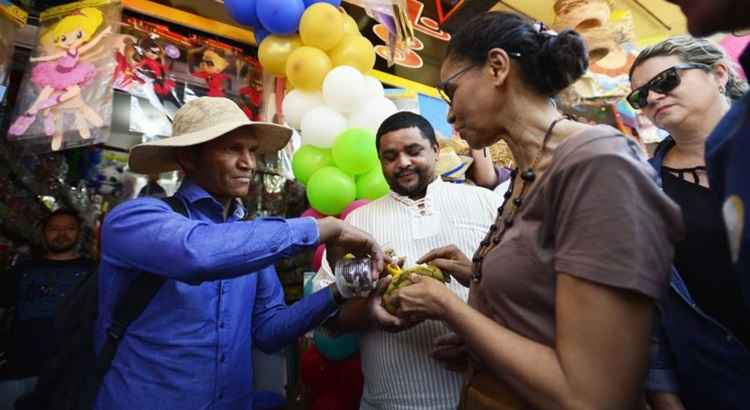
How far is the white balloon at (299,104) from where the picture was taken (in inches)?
124

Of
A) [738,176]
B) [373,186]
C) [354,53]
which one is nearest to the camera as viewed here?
[738,176]

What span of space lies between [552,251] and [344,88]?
224cm

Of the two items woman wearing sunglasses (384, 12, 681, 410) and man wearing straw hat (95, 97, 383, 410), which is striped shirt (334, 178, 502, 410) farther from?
woman wearing sunglasses (384, 12, 681, 410)

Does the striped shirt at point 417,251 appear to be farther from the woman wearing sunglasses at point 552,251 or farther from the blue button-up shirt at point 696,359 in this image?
the blue button-up shirt at point 696,359

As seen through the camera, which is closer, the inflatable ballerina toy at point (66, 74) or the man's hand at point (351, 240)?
the man's hand at point (351, 240)

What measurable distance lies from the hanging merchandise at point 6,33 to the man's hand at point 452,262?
2967 millimetres

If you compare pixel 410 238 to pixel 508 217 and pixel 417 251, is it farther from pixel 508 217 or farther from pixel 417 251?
pixel 508 217

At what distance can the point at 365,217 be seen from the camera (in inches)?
91.0

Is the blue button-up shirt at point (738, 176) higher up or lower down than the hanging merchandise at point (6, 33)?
lower down

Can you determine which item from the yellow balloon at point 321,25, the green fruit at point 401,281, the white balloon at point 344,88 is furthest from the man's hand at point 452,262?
the yellow balloon at point 321,25

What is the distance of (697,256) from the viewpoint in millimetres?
1402

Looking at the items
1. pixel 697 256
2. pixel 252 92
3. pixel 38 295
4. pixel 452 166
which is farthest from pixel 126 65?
pixel 697 256

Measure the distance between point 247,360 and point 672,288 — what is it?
1.66m

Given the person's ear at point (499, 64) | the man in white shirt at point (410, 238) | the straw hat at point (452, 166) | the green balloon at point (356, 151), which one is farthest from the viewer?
the straw hat at point (452, 166)
